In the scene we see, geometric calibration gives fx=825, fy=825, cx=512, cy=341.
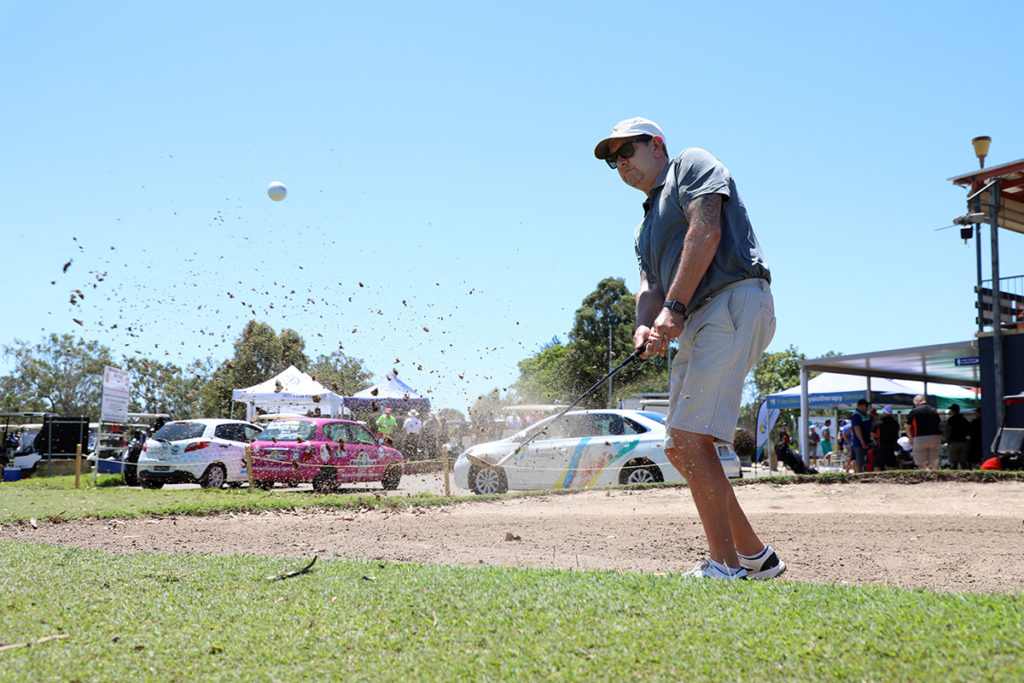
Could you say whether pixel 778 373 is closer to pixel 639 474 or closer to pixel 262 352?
pixel 262 352

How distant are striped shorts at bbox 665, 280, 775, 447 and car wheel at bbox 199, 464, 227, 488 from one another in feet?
46.3

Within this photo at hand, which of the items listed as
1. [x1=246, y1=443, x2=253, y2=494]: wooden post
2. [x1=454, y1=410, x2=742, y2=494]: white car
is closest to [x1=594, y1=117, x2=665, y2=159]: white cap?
[x1=454, y1=410, x2=742, y2=494]: white car

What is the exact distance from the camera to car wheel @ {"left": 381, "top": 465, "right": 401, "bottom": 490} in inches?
583

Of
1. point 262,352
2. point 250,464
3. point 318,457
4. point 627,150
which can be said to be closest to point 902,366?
point 318,457

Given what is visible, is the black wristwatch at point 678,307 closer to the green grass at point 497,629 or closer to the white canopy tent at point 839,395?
the green grass at point 497,629

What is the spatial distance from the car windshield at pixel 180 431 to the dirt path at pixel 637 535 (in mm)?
9352

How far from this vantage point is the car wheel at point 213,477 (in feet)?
51.9

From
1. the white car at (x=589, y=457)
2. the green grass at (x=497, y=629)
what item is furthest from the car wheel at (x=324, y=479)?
the green grass at (x=497, y=629)

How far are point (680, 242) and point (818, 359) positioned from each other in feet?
65.4

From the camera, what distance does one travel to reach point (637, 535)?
202 inches

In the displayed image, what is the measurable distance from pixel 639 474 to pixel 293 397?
1437cm

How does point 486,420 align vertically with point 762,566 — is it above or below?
above

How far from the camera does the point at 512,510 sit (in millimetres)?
7789

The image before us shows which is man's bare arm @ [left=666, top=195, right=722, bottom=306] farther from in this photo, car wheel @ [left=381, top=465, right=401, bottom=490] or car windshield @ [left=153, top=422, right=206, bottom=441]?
car windshield @ [left=153, top=422, right=206, bottom=441]
